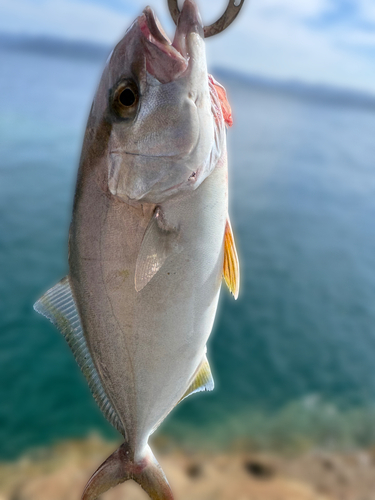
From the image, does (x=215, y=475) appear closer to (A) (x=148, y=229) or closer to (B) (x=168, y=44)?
(A) (x=148, y=229)

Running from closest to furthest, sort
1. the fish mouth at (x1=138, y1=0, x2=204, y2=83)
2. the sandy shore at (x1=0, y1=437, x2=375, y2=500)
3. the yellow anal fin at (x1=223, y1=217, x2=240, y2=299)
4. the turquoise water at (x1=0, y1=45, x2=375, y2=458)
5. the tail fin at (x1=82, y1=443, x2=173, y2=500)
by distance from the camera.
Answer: the fish mouth at (x1=138, y1=0, x2=204, y2=83), the yellow anal fin at (x1=223, y1=217, x2=240, y2=299), the tail fin at (x1=82, y1=443, x2=173, y2=500), the sandy shore at (x1=0, y1=437, x2=375, y2=500), the turquoise water at (x1=0, y1=45, x2=375, y2=458)

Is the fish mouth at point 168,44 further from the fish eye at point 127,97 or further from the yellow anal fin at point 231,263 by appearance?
the yellow anal fin at point 231,263


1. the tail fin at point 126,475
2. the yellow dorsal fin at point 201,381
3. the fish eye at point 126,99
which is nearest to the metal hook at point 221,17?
the fish eye at point 126,99

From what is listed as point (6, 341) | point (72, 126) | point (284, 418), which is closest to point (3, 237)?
point (6, 341)

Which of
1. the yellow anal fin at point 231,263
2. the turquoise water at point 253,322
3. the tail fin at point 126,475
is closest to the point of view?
the yellow anal fin at point 231,263

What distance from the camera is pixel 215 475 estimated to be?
5.21m

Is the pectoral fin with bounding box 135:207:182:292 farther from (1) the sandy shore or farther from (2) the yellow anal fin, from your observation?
(1) the sandy shore

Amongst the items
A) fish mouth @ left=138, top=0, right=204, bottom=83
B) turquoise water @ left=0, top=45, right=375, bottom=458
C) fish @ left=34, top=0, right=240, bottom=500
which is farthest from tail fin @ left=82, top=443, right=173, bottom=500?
turquoise water @ left=0, top=45, right=375, bottom=458

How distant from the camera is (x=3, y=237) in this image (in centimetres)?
928

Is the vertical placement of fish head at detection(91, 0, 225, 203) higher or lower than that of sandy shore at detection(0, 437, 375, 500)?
higher

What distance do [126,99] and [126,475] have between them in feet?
4.37

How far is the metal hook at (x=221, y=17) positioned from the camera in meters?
1.32

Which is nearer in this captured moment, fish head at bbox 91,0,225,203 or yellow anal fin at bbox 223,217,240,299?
fish head at bbox 91,0,225,203

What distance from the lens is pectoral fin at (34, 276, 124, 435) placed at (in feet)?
5.16
